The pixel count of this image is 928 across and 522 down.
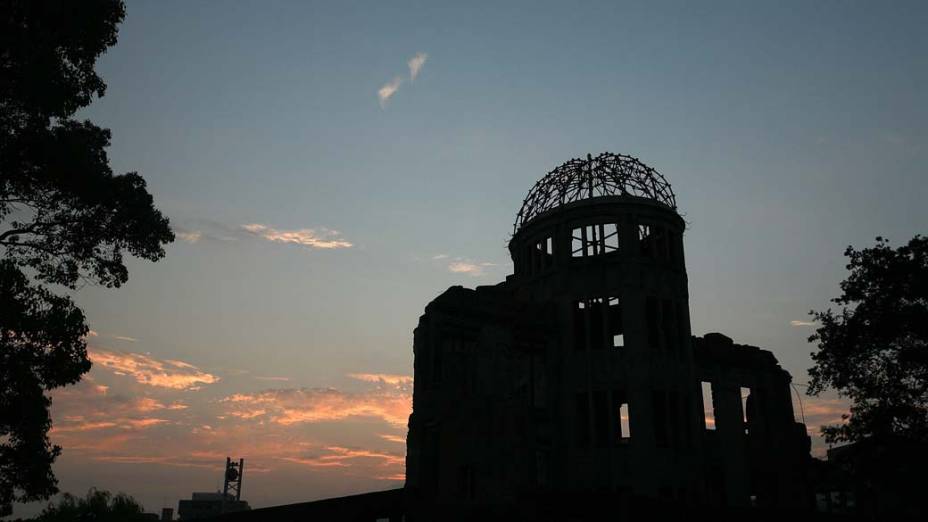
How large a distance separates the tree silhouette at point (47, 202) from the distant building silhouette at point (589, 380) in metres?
13.4

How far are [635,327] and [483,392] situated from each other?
26.7 feet

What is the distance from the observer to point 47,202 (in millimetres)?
17031

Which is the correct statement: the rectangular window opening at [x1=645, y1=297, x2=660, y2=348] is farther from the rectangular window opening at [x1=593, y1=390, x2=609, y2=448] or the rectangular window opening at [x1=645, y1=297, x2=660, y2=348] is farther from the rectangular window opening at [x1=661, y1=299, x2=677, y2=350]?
the rectangular window opening at [x1=593, y1=390, x2=609, y2=448]

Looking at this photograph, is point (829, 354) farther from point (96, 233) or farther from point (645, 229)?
point (96, 233)

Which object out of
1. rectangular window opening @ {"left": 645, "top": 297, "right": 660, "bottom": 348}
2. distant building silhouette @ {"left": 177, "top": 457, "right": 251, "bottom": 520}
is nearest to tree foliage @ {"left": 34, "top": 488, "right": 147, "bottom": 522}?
distant building silhouette @ {"left": 177, "top": 457, "right": 251, "bottom": 520}

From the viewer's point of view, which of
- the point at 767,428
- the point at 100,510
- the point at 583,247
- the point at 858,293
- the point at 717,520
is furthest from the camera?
the point at 100,510

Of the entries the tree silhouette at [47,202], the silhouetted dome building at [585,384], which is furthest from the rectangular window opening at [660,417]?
the tree silhouette at [47,202]

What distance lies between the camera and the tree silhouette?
14.5 m

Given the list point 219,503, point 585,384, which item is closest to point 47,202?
point 585,384

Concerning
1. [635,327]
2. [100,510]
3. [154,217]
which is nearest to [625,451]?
[635,327]

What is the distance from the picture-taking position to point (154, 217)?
60.0ft

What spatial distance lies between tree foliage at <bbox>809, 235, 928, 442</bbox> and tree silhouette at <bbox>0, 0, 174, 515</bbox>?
2639 cm

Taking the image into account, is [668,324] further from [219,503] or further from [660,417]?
[219,503]

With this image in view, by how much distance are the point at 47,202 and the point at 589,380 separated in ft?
75.6
